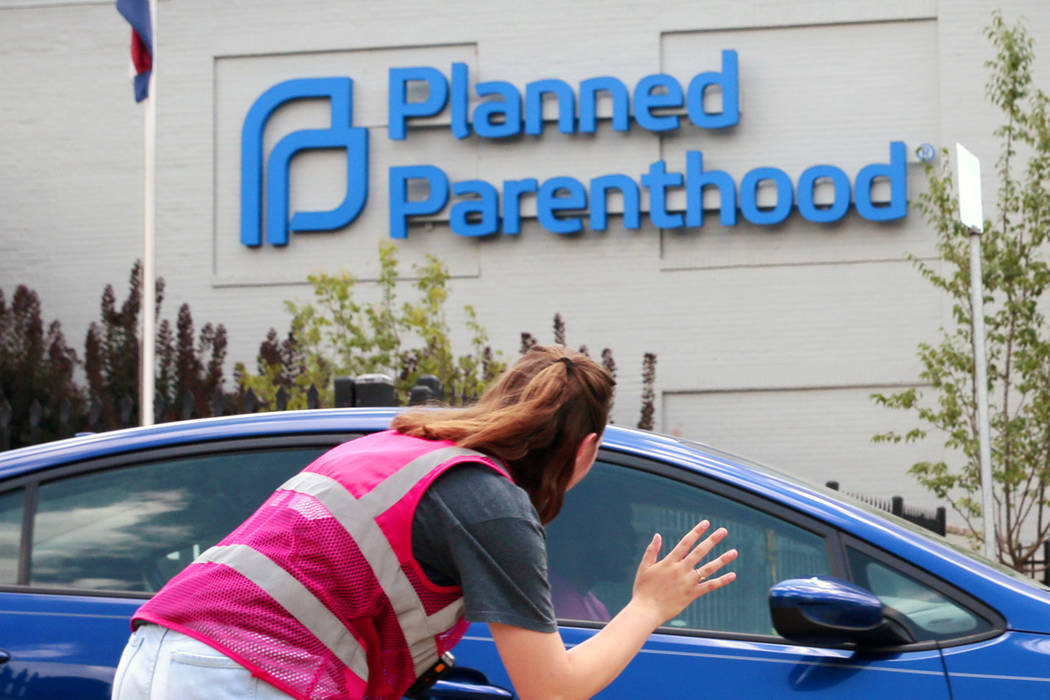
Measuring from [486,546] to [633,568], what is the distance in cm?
101

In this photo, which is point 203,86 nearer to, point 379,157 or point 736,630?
point 379,157

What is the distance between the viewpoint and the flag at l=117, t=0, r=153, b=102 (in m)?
8.91

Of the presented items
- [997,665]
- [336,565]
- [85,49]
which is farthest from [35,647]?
[85,49]

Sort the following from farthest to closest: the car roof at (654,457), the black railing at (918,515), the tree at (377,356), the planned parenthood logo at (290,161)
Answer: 1. the planned parenthood logo at (290,161)
2. the tree at (377,356)
3. the black railing at (918,515)
4. the car roof at (654,457)

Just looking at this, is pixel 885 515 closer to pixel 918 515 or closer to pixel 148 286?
pixel 148 286

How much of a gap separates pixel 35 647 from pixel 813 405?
12.7 metres

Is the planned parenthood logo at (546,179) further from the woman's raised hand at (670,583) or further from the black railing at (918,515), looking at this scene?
the woman's raised hand at (670,583)

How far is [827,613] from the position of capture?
2.39 meters

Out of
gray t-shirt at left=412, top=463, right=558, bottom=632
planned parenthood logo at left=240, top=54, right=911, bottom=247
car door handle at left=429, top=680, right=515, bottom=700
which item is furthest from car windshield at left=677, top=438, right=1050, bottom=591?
planned parenthood logo at left=240, top=54, right=911, bottom=247

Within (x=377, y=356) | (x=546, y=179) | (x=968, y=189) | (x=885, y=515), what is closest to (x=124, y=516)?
(x=885, y=515)

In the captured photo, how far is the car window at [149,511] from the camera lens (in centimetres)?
276

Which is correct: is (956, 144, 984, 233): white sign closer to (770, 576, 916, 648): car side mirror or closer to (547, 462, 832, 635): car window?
(547, 462, 832, 635): car window

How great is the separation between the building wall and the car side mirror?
12291mm

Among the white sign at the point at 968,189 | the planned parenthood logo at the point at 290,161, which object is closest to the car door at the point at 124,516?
the white sign at the point at 968,189
